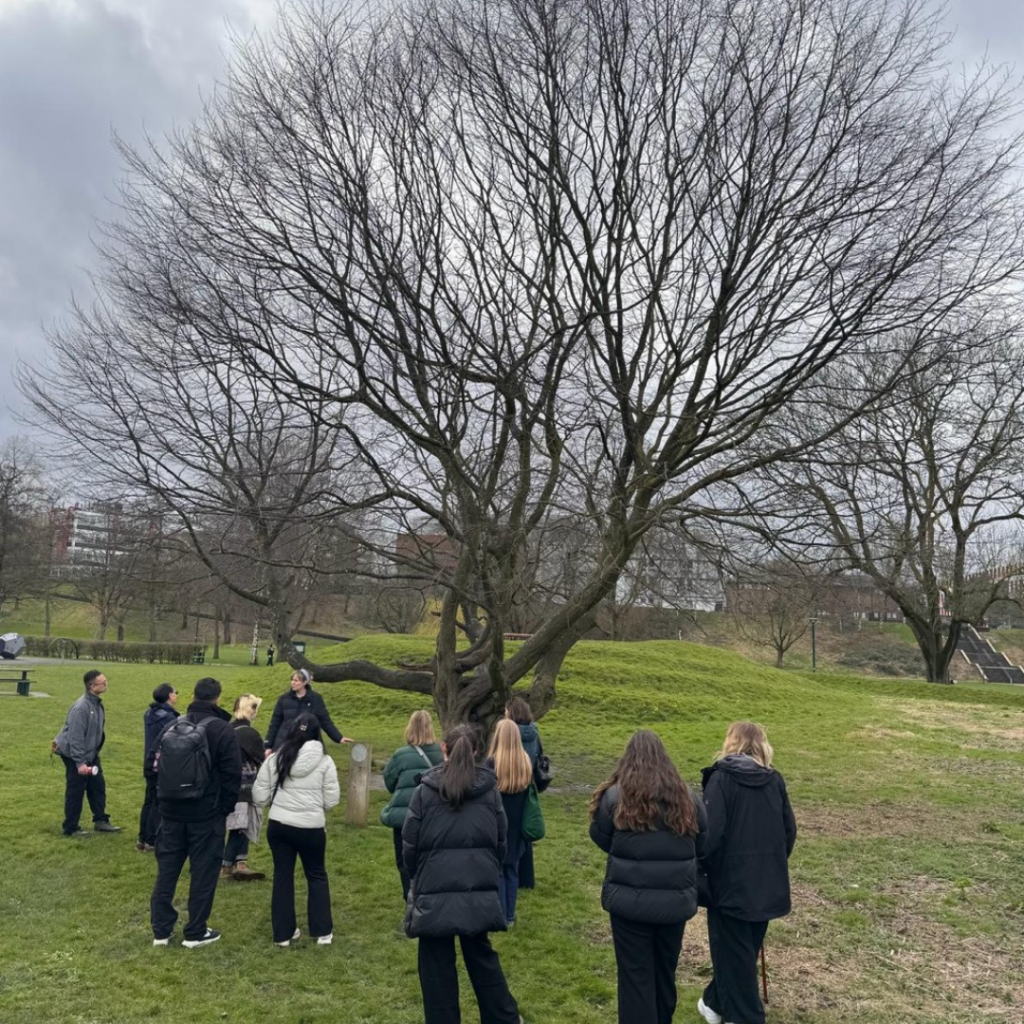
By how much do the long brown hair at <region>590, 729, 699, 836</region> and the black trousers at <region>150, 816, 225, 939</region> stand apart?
10.6 feet

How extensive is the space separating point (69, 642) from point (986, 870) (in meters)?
40.0

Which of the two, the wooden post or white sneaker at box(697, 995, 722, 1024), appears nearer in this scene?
white sneaker at box(697, 995, 722, 1024)

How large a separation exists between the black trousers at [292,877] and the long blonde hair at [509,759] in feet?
4.29

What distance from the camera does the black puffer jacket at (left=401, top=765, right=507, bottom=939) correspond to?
4047 millimetres

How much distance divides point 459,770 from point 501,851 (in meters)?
0.53

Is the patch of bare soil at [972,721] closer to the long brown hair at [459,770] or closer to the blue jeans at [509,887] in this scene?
the blue jeans at [509,887]

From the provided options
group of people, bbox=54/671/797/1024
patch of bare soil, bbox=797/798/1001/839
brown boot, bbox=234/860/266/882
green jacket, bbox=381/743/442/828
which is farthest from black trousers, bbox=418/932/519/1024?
patch of bare soil, bbox=797/798/1001/839

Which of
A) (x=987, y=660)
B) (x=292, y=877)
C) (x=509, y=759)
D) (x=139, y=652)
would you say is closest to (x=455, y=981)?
(x=509, y=759)

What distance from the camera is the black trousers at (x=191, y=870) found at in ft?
18.5

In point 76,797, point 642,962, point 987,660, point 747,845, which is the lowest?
point 76,797

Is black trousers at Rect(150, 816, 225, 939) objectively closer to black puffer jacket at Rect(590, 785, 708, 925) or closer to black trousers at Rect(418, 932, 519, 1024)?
black trousers at Rect(418, 932, 519, 1024)

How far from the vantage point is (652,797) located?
406 cm

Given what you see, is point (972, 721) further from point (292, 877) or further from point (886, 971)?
point (292, 877)

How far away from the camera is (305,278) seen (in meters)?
8.42
